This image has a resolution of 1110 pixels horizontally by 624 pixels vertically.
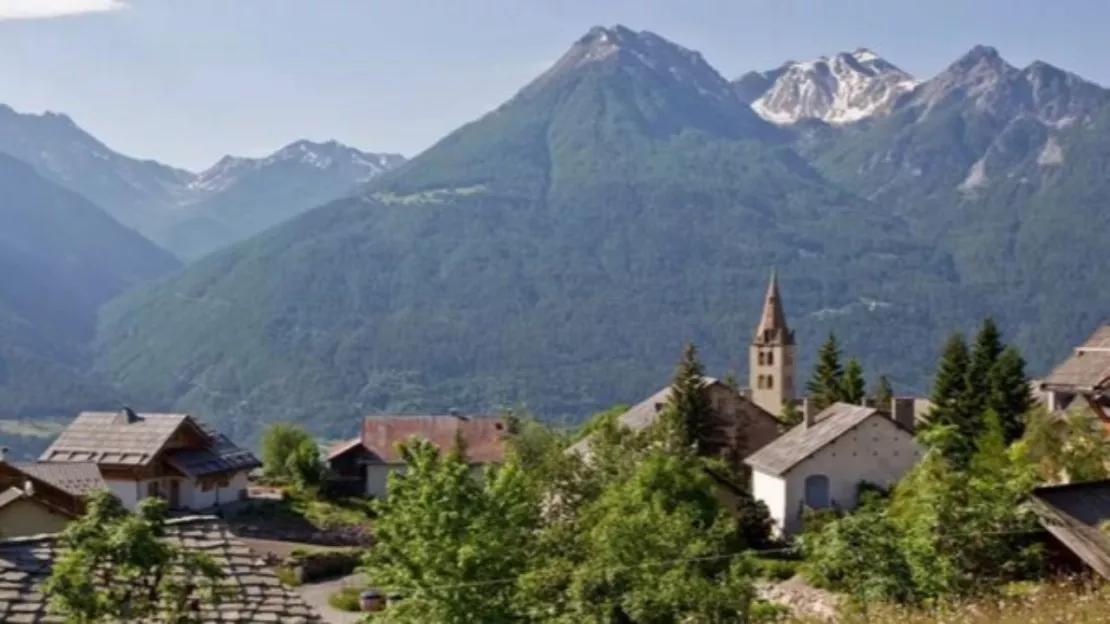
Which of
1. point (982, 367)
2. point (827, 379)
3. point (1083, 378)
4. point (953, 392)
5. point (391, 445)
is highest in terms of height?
point (982, 367)

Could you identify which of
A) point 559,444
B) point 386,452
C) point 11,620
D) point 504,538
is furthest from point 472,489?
point 386,452

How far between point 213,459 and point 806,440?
25156 millimetres

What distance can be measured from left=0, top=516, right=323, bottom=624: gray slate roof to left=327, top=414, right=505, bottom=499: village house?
160ft

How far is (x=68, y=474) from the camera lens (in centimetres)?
4841

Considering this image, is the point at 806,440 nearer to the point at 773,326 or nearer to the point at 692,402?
the point at 692,402

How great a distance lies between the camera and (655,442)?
1821 inches

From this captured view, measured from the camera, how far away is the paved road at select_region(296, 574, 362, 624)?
36.5m

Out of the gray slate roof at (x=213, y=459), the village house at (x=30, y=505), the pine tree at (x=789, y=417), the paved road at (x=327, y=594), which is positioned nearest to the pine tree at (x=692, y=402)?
the pine tree at (x=789, y=417)

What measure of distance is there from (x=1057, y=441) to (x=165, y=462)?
115 ft

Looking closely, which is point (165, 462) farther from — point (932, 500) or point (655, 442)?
point (932, 500)

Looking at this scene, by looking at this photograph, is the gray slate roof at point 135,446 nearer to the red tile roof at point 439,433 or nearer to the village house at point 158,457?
the village house at point 158,457

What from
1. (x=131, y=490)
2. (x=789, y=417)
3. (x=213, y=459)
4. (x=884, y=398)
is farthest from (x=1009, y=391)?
(x=131, y=490)

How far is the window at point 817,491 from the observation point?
4716cm

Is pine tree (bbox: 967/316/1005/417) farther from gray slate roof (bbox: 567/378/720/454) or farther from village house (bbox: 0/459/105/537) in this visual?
village house (bbox: 0/459/105/537)
